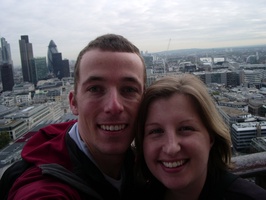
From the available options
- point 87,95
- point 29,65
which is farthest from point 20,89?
point 87,95

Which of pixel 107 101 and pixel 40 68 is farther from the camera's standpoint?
pixel 40 68

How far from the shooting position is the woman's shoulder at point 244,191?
3.09 feet

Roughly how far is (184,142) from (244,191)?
0.81 feet

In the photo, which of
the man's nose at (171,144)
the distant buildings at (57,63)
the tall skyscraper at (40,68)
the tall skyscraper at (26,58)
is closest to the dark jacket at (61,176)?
the man's nose at (171,144)

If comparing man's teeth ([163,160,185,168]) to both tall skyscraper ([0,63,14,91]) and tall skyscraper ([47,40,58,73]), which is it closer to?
tall skyscraper ([0,63,14,91])

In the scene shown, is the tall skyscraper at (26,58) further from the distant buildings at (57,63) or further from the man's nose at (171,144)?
the man's nose at (171,144)

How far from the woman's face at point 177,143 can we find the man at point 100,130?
0.37 ft

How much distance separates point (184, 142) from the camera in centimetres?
100

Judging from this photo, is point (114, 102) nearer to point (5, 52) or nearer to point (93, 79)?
point (93, 79)

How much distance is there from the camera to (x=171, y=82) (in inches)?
44.0

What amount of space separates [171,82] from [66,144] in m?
0.45

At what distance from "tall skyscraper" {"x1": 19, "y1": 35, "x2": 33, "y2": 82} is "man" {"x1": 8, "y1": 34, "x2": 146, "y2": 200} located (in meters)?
51.1

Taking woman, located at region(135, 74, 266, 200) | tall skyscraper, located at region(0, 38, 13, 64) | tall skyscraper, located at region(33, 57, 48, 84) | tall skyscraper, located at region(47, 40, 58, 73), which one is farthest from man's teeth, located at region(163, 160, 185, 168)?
tall skyscraper, located at region(0, 38, 13, 64)

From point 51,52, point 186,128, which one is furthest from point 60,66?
point 186,128
